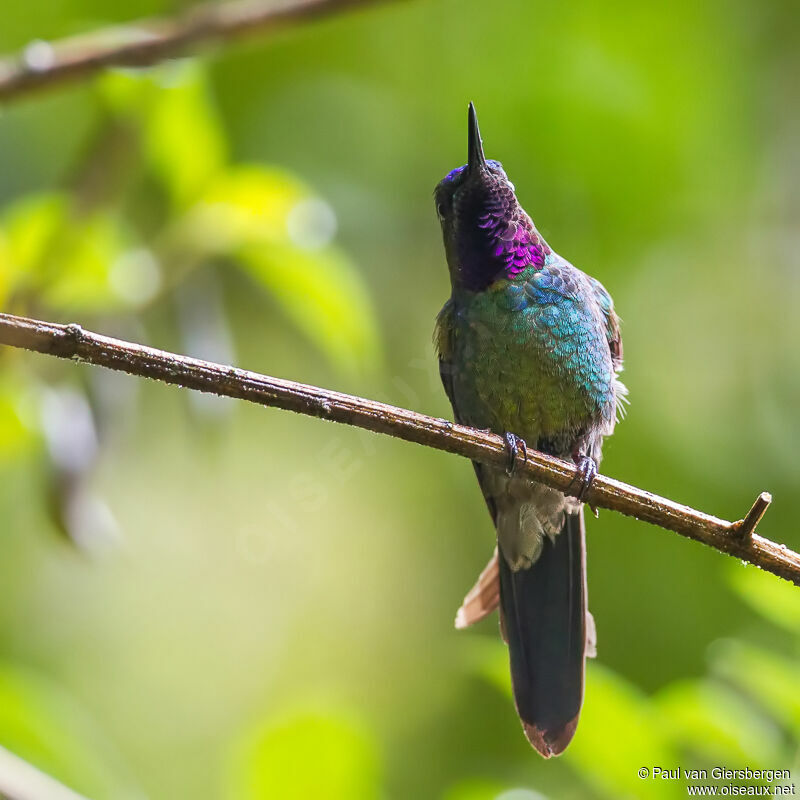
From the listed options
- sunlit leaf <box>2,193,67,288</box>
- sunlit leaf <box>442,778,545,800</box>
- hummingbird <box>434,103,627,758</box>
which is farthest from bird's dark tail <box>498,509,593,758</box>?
sunlit leaf <box>2,193,67,288</box>

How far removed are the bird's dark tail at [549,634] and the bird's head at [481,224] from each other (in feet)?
2.70

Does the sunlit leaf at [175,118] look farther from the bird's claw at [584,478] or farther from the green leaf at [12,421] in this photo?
the bird's claw at [584,478]

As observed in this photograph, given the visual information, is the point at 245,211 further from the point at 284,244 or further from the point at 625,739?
the point at 625,739

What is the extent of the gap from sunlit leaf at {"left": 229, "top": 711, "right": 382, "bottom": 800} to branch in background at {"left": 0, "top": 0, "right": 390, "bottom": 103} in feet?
5.27

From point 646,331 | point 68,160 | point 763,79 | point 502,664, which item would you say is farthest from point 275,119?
point 502,664

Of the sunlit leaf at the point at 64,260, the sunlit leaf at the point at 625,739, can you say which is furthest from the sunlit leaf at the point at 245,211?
the sunlit leaf at the point at 625,739

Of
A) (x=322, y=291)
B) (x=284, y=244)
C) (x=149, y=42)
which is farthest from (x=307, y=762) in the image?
(x=149, y=42)

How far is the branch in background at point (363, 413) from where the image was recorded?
1.60 meters

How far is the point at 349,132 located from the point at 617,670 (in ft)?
9.41

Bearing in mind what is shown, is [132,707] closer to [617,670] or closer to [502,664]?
[617,670]

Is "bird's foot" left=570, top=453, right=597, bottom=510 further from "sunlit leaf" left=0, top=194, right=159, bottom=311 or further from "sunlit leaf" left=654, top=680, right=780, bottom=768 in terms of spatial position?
"sunlit leaf" left=0, top=194, right=159, bottom=311

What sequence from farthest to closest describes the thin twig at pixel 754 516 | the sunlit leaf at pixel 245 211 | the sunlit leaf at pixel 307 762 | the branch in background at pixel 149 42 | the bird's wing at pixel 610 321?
the bird's wing at pixel 610 321
the sunlit leaf at pixel 245 211
the branch in background at pixel 149 42
the sunlit leaf at pixel 307 762
the thin twig at pixel 754 516

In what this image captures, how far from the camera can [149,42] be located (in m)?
2.52

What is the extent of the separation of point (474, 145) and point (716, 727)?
120 cm
